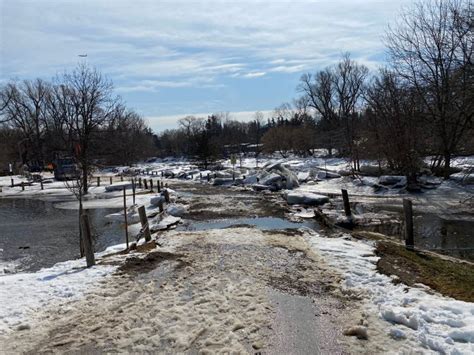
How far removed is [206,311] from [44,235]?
1451 centimetres

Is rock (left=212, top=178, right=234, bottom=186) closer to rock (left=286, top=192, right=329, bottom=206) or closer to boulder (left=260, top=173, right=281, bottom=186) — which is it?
boulder (left=260, top=173, right=281, bottom=186)

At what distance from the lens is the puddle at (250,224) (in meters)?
16.9

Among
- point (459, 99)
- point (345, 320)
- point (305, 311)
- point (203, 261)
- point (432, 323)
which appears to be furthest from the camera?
point (459, 99)

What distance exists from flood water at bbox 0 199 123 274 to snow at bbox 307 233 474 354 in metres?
9.31

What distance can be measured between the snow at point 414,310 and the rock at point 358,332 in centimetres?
32

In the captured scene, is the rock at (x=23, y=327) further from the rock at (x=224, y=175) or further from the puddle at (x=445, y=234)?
the rock at (x=224, y=175)

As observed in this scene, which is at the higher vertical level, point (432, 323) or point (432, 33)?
point (432, 33)

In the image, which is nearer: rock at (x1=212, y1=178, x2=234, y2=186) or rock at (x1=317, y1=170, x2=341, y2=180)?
rock at (x1=317, y1=170, x2=341, y2=180)

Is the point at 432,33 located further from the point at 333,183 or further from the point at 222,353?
the point at 222,353

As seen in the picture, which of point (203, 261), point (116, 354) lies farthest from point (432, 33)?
point (116, 354)

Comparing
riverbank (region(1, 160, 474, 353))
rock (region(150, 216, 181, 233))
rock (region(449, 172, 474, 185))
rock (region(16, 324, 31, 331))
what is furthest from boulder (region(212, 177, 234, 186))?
rock (region(16, 324, 31, 331))

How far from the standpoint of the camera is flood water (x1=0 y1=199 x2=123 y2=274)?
14.1 metres

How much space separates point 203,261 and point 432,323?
523 cm

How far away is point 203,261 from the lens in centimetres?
970
